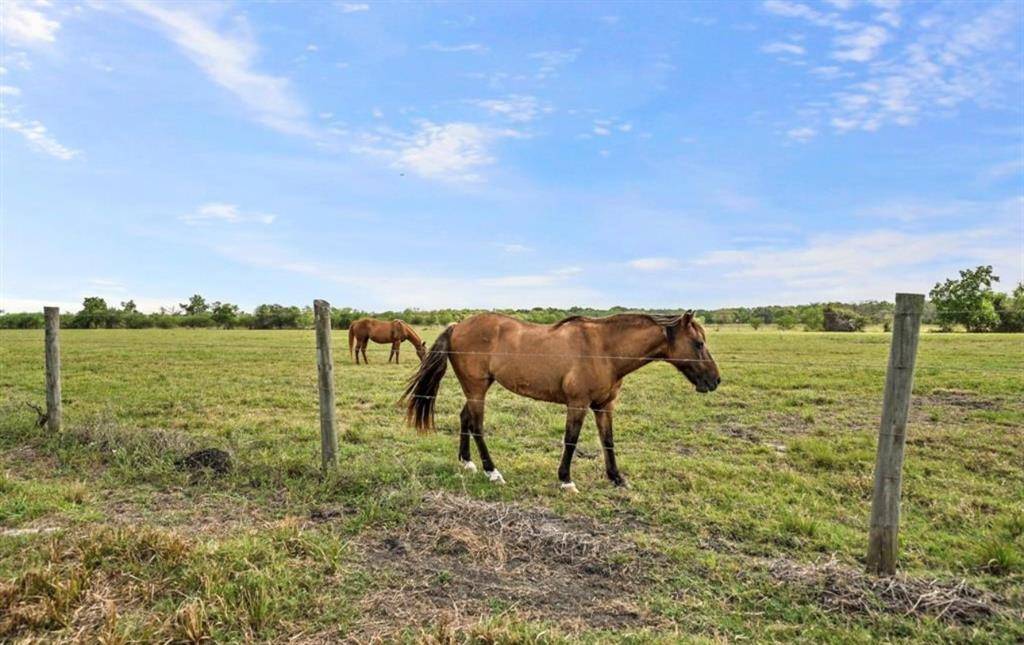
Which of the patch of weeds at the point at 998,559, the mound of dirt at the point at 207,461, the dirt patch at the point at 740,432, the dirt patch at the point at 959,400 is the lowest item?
the patch of weeds at the point at 998,559

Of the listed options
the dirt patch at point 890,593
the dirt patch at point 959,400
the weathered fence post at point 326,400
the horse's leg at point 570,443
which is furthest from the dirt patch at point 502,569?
the dirt patch at point 959,400

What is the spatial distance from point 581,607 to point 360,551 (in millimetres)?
1543

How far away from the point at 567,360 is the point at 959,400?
327 inches

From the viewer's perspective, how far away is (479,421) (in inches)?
237

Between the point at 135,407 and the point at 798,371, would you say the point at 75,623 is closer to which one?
the point at 135,407

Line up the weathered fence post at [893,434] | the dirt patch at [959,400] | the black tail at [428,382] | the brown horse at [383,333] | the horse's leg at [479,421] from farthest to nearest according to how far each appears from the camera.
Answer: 1. the brown horse at [383,333]
2. the dirt patch at [959,400]
3. the black tail at [428,382]
4. the horse's leg at [479,421]
5. the weathered fence post at [893,434]

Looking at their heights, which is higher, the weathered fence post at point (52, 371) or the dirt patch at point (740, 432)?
the weathered fence post at point (52, 371)

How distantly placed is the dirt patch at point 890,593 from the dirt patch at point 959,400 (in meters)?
7.61

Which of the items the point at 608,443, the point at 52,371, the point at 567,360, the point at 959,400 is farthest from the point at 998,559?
the point at 52,371

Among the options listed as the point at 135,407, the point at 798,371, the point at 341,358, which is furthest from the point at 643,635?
the point at 341,358

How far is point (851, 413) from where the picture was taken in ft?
29.5

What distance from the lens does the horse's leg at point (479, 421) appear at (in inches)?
225

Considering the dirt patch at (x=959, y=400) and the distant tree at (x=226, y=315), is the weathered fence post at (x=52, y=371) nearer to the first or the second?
the dirt patch at (x=959, y=400)

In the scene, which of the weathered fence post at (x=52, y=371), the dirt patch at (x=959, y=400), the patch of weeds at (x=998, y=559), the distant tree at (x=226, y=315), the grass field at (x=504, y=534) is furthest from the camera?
the distant tree at (x=226, y=315)
